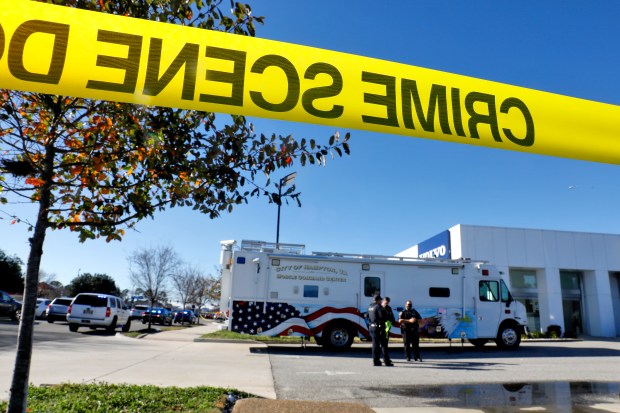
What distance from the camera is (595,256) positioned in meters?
27.1

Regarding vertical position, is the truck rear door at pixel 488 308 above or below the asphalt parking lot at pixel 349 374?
above

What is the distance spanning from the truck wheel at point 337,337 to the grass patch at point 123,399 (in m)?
8.17

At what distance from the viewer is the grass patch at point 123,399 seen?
504 cm

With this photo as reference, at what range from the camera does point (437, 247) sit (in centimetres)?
2855

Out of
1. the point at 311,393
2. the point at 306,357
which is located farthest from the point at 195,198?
the point at 306,357

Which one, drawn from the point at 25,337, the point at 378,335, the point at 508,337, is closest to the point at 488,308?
the point at 508,337

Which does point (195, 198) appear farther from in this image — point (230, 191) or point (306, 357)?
point (306, 357)

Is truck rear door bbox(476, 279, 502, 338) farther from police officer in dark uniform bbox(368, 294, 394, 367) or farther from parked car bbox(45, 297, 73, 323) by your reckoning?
parked car bbox(45, 297, 73, 323)

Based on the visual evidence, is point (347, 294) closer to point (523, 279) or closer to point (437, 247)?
point (437, 247)

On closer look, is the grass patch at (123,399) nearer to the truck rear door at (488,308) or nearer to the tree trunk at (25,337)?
the tree trunk at (25,337)

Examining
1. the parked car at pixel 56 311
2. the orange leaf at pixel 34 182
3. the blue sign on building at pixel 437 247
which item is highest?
the blue sign on building at pixel 437 247

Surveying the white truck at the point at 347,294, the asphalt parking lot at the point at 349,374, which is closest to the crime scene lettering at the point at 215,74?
the asphalt parking lot at the point at 349,374

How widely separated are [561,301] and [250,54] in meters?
28.0

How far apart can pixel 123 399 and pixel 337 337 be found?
9758mm
